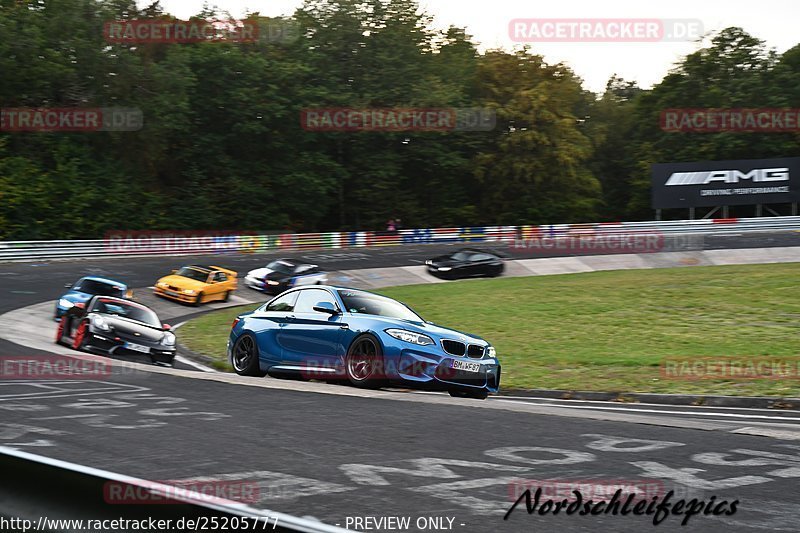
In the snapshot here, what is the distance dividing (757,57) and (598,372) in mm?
63331

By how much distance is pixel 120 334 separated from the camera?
55.5 feet

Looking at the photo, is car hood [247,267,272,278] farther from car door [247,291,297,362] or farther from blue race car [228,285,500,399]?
car door [247,291,297,362]

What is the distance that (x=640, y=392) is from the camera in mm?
14086

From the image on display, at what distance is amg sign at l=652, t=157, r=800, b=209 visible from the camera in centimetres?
5753

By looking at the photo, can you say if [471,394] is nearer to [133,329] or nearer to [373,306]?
[373,306]

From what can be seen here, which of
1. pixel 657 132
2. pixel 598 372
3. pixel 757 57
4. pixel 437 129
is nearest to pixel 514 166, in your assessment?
pixel 437 129

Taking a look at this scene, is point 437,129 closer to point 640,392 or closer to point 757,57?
point 757,57

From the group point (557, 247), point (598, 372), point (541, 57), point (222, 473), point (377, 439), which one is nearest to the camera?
point (222, 473)

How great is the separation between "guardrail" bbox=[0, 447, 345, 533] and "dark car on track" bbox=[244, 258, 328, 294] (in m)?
29.6

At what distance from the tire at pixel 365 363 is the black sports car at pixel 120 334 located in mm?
5863

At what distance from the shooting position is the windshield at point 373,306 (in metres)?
12.8

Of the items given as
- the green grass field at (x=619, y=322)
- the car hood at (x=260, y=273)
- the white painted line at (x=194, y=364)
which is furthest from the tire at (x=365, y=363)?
the car hood at (x=260, y=273)

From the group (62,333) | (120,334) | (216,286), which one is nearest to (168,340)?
(120,334)

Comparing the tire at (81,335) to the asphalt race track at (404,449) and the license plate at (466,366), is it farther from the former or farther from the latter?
the license plate at (466,366)
